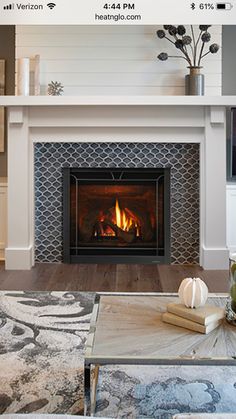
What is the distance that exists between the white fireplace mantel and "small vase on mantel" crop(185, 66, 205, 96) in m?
0.13

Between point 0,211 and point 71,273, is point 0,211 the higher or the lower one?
the higher one

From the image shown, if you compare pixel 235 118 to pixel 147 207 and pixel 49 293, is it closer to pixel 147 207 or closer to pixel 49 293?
pixel 147 207

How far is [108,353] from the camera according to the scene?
1.78 metres

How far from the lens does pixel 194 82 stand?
4.67 meters

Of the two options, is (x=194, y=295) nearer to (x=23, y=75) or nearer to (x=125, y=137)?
(x=125, y=137)

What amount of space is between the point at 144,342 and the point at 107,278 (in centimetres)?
254

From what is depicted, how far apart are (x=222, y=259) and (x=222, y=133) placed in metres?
1.15

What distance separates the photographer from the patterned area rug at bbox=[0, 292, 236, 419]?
2.08m

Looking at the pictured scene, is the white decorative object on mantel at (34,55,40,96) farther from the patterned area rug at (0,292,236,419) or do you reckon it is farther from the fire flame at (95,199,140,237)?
the patterned area rug at (0,292,236,419)

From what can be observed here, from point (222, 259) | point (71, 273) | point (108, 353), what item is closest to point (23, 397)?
point (108, 353)

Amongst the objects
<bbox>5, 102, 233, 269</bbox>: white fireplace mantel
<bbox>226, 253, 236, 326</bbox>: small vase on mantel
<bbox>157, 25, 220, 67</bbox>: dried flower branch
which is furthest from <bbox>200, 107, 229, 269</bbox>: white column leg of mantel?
<bbox>226, 253, 236, 326</bbox>: small vase on mantel

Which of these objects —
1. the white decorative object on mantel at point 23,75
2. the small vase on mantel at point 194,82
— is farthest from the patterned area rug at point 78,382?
the small vase on mantel at point 194,82

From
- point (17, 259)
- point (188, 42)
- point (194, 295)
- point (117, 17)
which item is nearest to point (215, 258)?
point (17, 259)

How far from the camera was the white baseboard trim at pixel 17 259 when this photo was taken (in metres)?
4.74
